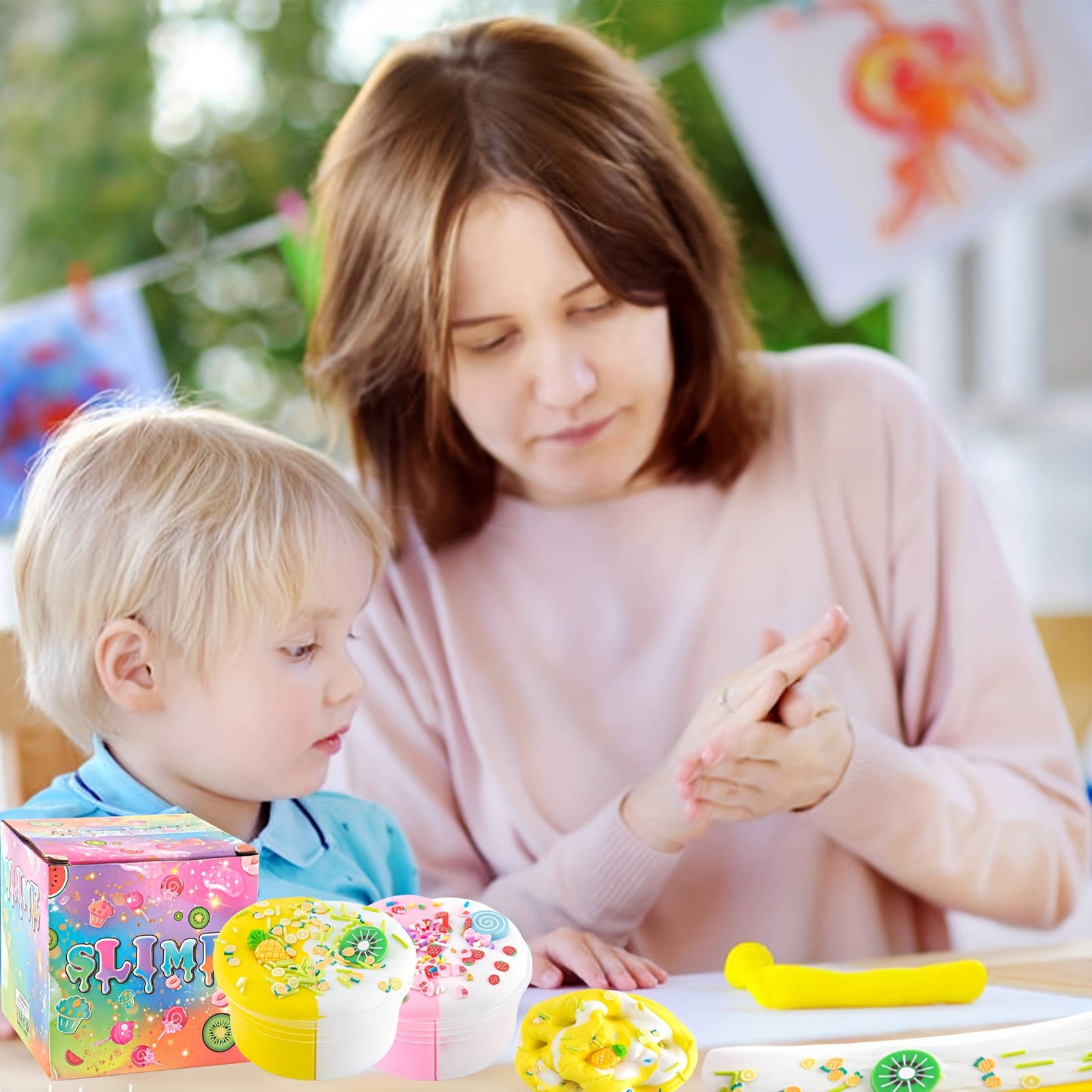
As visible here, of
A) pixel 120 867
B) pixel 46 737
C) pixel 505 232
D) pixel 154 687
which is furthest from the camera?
pixel 46 737

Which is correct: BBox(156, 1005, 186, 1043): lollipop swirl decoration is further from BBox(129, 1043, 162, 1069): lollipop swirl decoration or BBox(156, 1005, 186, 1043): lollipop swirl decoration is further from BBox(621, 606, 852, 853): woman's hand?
BBox(621, 606, 852, 853): woman's hand

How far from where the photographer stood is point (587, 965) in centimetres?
87

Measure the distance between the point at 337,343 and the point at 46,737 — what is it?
0.35 metres

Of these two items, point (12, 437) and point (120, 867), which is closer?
point (120, 867)

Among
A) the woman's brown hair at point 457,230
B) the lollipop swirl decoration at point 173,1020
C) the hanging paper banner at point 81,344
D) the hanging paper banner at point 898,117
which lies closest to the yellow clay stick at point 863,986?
the lollipop swirl decoration at point 173,1020

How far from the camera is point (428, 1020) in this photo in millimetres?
661

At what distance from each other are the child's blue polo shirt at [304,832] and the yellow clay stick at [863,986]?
0.79 ft

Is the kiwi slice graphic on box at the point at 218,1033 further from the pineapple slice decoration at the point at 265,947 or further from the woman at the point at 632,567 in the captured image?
the woman at the point at 632,567

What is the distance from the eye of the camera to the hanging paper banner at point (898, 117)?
5.24ft

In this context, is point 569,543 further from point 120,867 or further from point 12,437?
point 12,437

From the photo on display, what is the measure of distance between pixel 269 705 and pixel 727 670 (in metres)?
0.41

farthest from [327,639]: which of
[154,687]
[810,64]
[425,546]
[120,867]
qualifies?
[810,64]

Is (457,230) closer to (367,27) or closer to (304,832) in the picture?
(304,832)

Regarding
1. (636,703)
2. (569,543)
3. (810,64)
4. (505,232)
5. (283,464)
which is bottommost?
(636,703)
